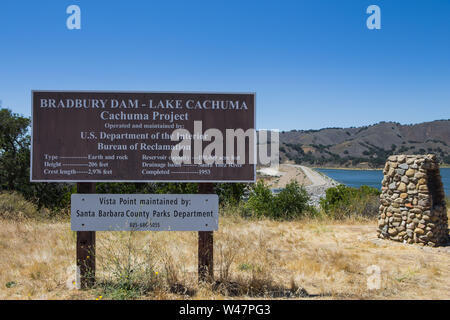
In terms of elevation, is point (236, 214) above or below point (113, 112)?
below

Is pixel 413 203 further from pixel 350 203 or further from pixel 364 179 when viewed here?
pixel 364 179

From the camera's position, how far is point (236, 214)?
40.3ft

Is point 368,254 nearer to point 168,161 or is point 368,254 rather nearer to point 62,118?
point 168,161

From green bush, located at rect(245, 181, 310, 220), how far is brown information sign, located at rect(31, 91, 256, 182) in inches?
339

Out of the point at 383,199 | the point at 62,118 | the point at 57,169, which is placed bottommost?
the point at 383,199

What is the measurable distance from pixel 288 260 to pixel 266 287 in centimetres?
192

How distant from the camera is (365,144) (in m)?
123

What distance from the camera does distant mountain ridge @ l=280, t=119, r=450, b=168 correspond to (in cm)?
11025

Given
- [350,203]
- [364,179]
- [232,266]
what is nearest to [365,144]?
[364,179]

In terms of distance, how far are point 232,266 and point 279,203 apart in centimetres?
753

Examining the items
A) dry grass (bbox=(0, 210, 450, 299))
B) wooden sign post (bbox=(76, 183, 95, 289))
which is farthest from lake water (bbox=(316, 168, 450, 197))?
wooden sign post (bbox=(76, 183, 95, 289))

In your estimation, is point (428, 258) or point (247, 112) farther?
point (428, 258)

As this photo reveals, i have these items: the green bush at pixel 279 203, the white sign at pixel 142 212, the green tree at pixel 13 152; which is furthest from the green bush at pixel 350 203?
the green tree at pixel 13 152

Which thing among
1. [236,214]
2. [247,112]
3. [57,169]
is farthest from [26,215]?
[247,112]
